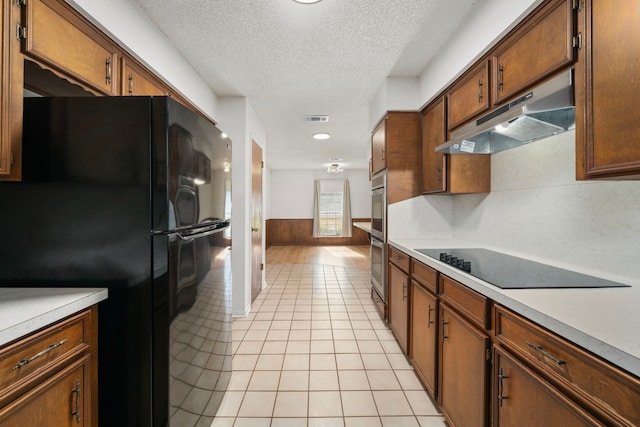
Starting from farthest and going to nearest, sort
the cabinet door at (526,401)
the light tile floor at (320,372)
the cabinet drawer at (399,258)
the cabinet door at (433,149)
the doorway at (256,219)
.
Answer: the doorway at (256,219) → the cabinet door at (433,149) → the cabinet drawer at (399,258) → the light tile floor at (320,372) → the cabinet door at (526,401)

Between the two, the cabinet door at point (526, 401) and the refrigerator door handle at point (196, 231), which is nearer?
the cabinet door at point (526, 401)

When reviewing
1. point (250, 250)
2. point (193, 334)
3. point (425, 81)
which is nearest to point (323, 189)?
point (250, 250)

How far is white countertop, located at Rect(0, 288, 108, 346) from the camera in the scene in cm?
83

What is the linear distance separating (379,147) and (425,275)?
1678mm

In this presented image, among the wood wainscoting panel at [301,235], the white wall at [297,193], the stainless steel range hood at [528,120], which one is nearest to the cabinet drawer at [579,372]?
the stainless steel range hood at [528,120]

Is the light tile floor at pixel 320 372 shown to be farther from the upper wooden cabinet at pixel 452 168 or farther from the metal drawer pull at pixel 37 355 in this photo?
the upper wooden cabinet at pixel 452 168

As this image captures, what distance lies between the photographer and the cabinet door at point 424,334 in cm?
172

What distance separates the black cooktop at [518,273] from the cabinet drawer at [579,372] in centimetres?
22

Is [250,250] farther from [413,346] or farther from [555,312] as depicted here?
[555,312]

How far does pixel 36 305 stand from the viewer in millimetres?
975

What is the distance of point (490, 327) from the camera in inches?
46.6

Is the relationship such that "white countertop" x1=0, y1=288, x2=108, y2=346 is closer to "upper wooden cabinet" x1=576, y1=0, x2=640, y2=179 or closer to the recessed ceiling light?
"upper wooden cabinet" x1=576, y1=0, x2=640, y2=179

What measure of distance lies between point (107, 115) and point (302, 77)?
195cm

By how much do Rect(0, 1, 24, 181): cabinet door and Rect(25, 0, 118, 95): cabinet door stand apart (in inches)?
2.2
